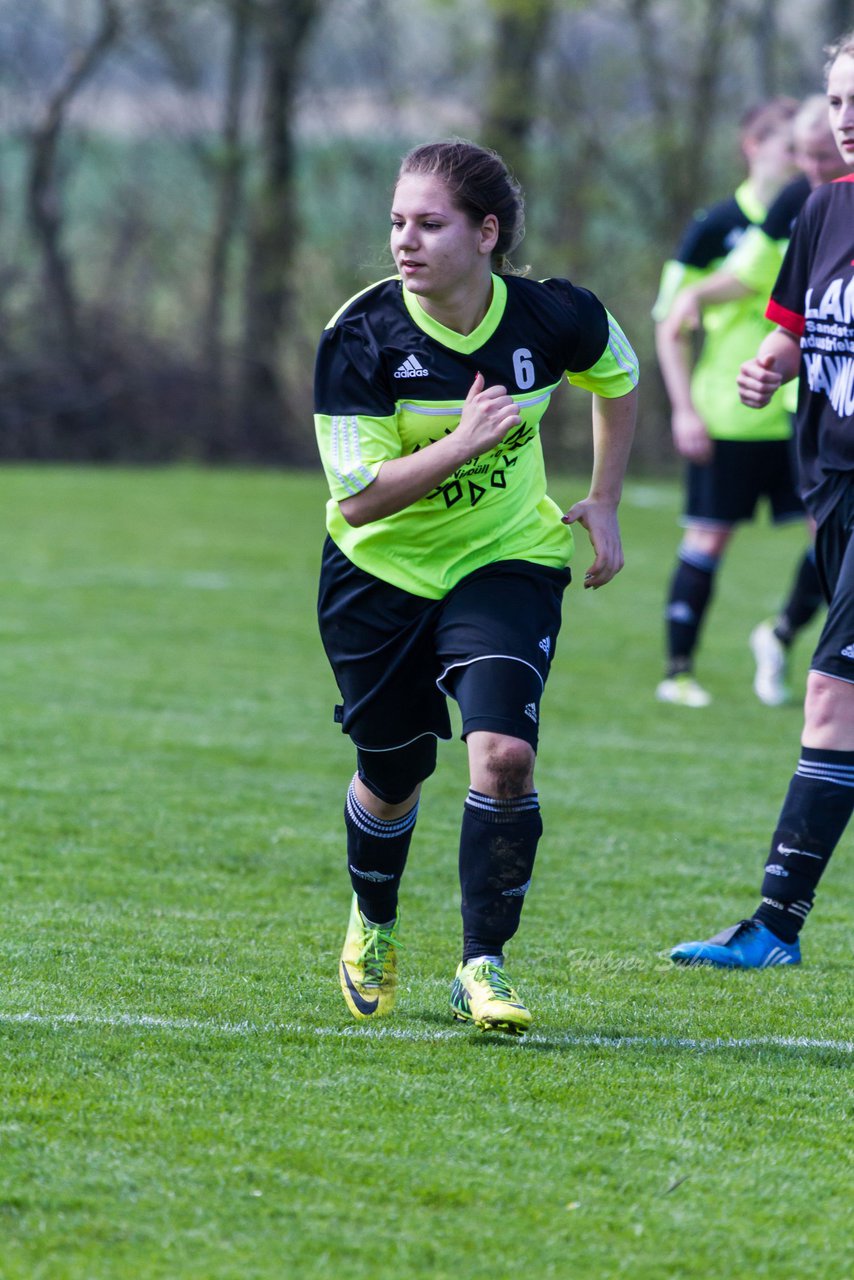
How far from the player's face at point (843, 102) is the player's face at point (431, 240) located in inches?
39.1

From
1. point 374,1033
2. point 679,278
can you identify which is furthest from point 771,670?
point 374,1033

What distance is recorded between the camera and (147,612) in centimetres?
992

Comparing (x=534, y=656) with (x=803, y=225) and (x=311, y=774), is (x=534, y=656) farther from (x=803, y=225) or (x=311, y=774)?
(x=311, y=774)

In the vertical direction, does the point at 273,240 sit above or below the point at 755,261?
below

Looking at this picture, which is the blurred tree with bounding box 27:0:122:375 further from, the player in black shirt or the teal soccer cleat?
the teal soccer cleat

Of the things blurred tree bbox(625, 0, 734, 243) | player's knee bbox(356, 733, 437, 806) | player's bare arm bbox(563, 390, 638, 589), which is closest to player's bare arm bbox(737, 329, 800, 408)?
player's bare arm bbox(563, 390, 638, 589)

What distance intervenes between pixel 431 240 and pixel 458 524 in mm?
573

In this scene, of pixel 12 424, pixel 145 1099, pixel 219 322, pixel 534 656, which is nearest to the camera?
pixel 145 1099

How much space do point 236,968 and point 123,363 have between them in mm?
16306

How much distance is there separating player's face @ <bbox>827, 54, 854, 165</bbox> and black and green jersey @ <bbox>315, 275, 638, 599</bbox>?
705mm

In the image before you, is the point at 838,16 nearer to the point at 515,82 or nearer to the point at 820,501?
the point at 515,82

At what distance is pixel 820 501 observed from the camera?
13.9ft

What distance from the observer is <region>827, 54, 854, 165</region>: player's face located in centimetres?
395

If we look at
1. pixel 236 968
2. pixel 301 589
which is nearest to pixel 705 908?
pixel 236 968
